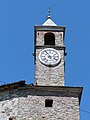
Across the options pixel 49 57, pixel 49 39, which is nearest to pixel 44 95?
pixel 49 57

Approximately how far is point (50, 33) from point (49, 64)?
2.46 m

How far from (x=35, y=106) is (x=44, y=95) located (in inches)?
29.0

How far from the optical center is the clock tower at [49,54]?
2753 cm

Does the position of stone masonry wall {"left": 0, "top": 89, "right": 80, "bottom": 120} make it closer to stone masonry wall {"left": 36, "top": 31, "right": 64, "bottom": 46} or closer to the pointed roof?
stone masonry wall {"left": 36, "top": 31, "right": 64, "bottom": 46}

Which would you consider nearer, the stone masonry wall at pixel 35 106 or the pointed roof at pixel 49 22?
the stone masonry wall at pixel 35 106

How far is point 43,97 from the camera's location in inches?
1043

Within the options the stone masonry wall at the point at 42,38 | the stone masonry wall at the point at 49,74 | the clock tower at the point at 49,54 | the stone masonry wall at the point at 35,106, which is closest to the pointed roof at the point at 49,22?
the clock tower at the point at 49,54

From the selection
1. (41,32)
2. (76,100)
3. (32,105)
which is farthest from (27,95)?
(41,32)

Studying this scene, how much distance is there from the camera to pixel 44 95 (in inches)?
1046

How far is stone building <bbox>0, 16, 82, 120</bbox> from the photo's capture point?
1024 inches

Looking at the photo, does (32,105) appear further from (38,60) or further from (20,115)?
(38,60)

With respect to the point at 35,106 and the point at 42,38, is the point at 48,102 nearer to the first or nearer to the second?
the point at 35,106

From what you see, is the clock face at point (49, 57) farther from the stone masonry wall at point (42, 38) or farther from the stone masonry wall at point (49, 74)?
the stone masonry wall at point (42, 38)

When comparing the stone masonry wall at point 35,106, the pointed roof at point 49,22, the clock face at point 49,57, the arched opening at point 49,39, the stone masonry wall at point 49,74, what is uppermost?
the pointed roof at point 49,22
